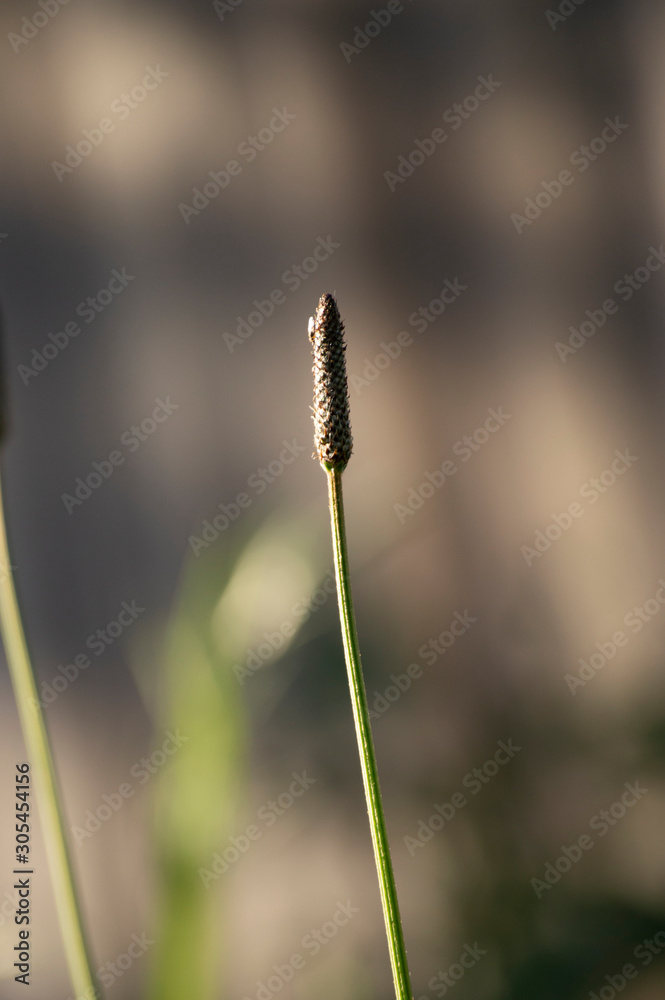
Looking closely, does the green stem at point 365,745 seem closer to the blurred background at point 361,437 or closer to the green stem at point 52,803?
the green stem at point 52,803

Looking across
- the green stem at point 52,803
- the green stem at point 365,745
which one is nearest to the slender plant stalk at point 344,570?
the green stem at point 365,745

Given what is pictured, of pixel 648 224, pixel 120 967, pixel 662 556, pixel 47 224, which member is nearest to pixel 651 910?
pixel 662 556

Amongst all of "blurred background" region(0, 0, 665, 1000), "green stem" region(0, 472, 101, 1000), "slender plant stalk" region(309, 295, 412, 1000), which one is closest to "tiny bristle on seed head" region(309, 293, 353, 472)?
"slender plant stalk" region(309, 295, 412, 1000)

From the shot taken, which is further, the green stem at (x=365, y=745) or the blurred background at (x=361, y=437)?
the blurred background at (x=361, y=437)

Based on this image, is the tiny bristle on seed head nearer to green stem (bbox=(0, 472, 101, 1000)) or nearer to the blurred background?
green stem (bbox=(0, 472, 101, 1000))

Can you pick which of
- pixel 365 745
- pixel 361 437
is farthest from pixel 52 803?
pixel 361 437

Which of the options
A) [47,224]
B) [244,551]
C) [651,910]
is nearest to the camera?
[244,551]

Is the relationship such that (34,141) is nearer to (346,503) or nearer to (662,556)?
(346,503)
